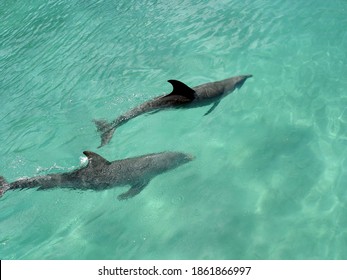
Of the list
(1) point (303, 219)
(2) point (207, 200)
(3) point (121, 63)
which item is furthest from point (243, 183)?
(3) point (121, 63)

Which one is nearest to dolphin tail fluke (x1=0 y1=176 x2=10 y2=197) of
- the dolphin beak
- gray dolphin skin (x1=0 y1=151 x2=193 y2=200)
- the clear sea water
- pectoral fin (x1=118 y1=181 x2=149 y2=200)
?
the clear sea water

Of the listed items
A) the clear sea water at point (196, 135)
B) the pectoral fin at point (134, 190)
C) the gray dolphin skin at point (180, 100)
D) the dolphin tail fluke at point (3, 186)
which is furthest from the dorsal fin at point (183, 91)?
the dolphin tail fluke at point (3, 186)

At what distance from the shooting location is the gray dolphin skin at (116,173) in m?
8.04

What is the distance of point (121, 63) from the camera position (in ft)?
42.9

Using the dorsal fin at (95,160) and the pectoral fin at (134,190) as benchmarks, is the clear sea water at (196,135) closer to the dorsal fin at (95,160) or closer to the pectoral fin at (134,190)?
the pectoral fin at (134,190)

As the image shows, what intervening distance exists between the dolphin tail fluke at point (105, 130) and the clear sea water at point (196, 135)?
0.90 ft

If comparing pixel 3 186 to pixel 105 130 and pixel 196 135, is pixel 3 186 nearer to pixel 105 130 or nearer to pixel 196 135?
pixel 105 130

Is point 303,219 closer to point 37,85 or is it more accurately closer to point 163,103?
point 163,103

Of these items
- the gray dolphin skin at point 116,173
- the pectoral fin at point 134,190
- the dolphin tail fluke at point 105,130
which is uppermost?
the dolphin tail fluke at point 105,130

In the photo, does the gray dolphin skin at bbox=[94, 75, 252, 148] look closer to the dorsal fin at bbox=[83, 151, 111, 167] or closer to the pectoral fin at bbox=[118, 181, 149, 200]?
the dorsal fin at bbox=[83, 151, 111, 167]

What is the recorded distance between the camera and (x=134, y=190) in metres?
8.05

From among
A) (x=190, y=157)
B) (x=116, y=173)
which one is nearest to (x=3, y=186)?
(x=116, y=173)

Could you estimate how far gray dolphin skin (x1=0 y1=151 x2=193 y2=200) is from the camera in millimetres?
8039

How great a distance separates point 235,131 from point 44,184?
474cm
